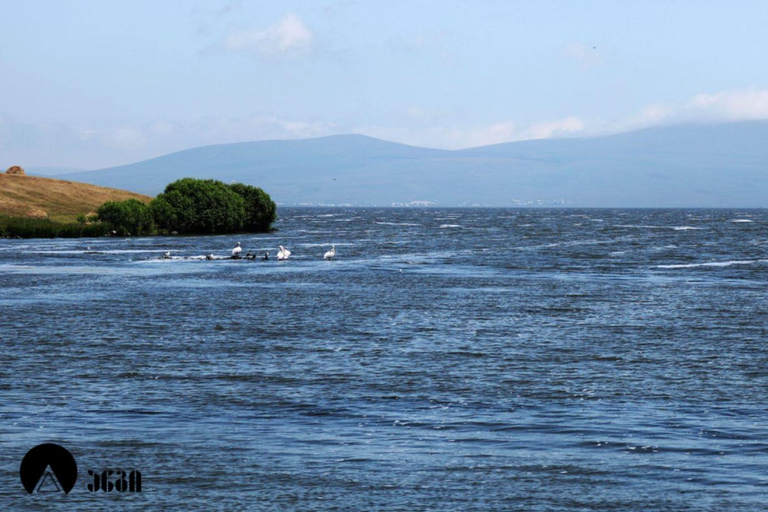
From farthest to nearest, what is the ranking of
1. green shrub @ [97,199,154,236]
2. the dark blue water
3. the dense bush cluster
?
the dense bush cluster → green shrub @ [97,199,154,236] → the dark blue water

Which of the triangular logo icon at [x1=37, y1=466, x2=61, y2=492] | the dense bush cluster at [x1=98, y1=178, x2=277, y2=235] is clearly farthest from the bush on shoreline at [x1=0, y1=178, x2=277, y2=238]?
the triangular logo icon at [x1=37, y1=466, x2=61, y2=492]

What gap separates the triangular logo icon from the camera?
Answer: 16906 mm

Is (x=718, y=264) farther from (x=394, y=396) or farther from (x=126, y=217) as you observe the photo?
(x=126, y=217)

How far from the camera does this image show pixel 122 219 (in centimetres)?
13150

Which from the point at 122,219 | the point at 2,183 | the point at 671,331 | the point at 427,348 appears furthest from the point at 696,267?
the point at 2,183

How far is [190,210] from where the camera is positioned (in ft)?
453

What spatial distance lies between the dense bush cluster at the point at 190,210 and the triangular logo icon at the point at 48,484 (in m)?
117

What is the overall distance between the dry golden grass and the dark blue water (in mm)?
114630

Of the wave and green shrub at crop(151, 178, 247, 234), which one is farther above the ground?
green shrub at crop(151, 178, 247, 234)

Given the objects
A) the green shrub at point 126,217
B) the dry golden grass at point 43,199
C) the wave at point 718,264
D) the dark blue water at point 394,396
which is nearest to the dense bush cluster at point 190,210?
the green shrub at point 126,217

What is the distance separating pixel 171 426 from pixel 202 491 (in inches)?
186

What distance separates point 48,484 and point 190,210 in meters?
123

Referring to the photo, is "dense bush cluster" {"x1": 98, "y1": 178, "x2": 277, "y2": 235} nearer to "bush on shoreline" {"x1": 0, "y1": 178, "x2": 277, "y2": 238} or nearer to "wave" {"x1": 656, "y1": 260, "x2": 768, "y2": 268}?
"bush on shoreline" {"x1": 0, "y1": 178, "x2": 277, "y2": 238}

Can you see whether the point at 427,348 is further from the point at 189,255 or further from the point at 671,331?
the point at 189,255
